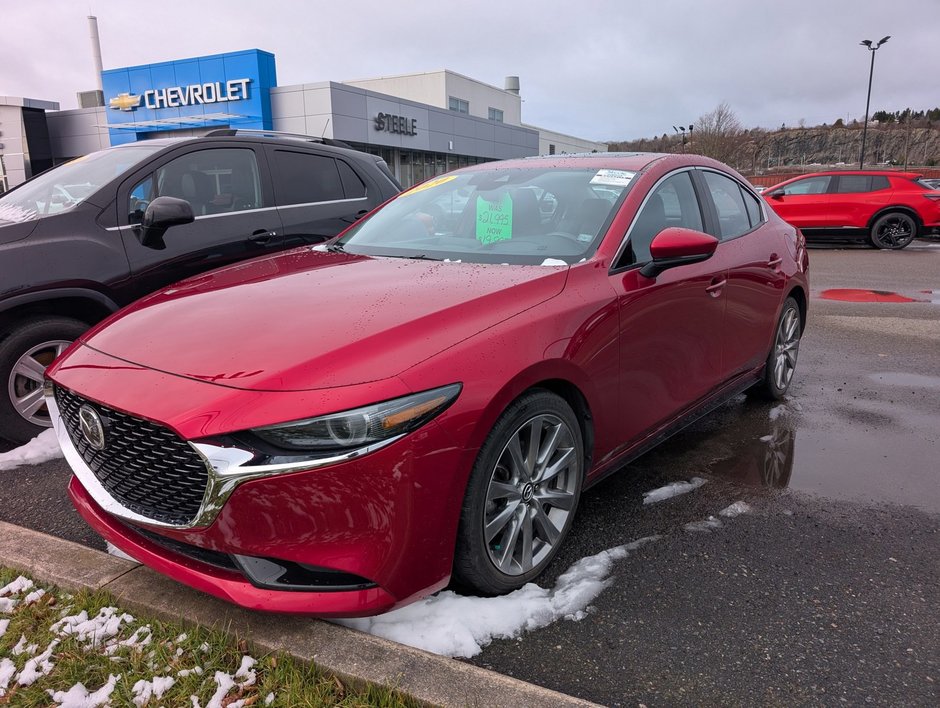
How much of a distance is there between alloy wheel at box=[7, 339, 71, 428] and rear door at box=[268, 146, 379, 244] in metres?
1.77

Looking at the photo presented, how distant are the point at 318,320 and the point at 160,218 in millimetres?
2216

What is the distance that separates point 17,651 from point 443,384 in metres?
1.61

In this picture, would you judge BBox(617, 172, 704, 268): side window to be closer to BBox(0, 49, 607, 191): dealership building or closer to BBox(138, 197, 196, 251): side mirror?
BBox(138, 197, 196, 251): side mirror

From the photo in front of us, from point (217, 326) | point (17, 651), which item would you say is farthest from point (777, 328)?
point (17, 651)

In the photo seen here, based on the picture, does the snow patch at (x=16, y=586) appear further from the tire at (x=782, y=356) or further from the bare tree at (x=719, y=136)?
the bare tree at (x=719, y=136)

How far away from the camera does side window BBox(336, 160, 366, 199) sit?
5.60 m

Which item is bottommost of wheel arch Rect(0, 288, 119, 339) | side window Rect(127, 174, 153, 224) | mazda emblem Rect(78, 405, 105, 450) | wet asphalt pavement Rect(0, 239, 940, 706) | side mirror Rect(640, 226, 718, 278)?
wet asphalt pavement Rect(0, 239, 940, 706)

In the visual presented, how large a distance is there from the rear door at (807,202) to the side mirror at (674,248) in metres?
13.7

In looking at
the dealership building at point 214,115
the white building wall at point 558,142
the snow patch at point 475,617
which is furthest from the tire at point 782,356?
the white building wall at point 558,142

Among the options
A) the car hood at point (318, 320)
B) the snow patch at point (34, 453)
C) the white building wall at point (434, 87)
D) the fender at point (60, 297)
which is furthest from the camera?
the white building wall at point (434, 87)

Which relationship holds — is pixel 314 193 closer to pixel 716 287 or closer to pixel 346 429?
pixel 716 287

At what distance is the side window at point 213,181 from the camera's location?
179 inches

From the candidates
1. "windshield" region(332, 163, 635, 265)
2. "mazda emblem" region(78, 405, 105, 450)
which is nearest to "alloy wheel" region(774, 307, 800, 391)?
"windshield" region(332, 163, 635, 265)

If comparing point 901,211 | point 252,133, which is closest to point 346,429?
point 252,133
